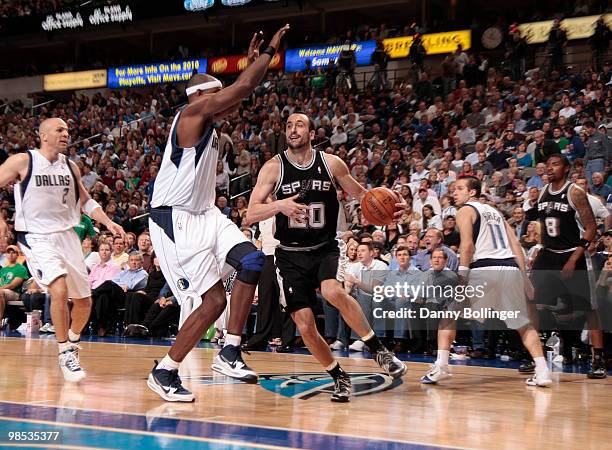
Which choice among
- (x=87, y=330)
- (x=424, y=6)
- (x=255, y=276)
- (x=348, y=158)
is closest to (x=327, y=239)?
(x=255, y=276)

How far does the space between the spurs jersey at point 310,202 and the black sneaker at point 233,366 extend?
95 cm

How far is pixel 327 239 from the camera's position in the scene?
634 cm

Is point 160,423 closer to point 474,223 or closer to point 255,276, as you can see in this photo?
point 255,276

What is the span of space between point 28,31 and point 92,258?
1990 centimetres

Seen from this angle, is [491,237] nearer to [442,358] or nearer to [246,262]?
[442,358]

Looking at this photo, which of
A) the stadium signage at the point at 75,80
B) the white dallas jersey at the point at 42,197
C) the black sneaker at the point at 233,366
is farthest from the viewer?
the stadium signage at the point at 75,80

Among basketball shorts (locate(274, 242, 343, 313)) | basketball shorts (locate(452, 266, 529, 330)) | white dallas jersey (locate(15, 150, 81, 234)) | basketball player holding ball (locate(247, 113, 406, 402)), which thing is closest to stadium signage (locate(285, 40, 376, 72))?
basketball shorts (locate(452, 266, 529, 330))

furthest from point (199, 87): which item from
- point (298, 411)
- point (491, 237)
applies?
point (491, 237)

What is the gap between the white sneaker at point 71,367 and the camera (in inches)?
262

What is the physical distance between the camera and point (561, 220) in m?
8.09

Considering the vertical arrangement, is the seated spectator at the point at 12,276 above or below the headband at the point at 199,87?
below

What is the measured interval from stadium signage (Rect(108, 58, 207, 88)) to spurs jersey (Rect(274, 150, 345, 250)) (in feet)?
71.7

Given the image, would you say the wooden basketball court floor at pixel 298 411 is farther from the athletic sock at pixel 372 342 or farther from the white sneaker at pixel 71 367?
the athletic sock at pixel 372 342

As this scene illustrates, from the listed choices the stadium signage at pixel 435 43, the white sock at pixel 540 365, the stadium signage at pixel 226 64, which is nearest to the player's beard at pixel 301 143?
the white sock at pixel 540 365
